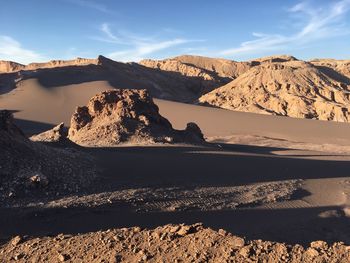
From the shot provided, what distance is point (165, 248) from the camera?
22.1 ft

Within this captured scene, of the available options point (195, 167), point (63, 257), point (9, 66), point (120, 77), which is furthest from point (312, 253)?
point (9, 66)

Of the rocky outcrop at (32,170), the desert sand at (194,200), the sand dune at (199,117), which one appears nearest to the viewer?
the desert sand at (194,200)

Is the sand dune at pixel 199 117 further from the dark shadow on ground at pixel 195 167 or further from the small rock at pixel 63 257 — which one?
the small rock at pixel 63 257

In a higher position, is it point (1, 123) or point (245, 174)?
point (1, 123)

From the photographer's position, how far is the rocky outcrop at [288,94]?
4603 cm

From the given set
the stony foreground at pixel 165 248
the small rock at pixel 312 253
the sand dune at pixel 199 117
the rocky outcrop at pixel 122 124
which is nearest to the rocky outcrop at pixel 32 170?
the stony foreground at pixel 165 248

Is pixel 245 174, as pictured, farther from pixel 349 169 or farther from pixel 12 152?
pixel 12 152

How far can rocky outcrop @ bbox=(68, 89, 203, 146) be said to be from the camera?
19516mm

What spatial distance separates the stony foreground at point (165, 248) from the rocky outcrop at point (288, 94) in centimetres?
3984

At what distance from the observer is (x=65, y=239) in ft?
25.1

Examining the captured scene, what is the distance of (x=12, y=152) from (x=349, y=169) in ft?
39.8

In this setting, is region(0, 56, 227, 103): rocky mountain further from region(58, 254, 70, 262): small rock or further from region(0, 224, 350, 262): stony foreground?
region(58, 254, 70, 262): small rock

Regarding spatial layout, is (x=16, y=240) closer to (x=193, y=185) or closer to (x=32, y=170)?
(x=32, y=170)

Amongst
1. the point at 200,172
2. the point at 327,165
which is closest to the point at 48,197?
the point at 200,172
